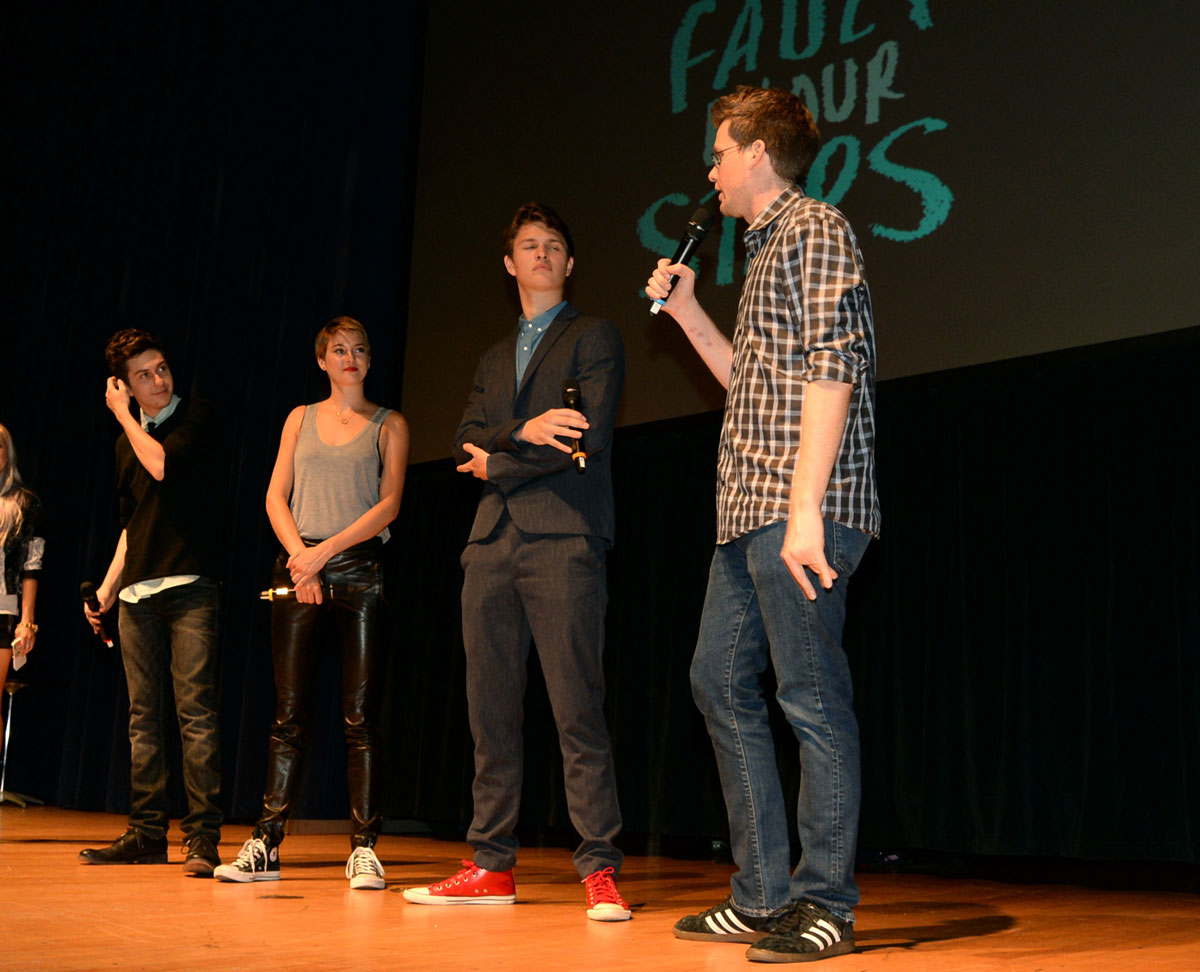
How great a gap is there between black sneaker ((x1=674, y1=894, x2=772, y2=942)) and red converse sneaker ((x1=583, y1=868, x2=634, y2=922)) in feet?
0.67

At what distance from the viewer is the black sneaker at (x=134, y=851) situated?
331cm

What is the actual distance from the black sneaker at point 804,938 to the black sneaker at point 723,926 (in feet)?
0.43

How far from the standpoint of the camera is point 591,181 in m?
4.35

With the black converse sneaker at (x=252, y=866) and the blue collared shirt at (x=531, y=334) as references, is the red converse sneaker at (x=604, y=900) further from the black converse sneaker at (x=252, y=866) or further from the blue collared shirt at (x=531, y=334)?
the blue collared shirt at (x=531, y=334)

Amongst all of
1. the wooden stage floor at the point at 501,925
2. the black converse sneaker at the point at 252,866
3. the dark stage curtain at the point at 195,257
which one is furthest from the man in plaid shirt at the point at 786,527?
the dark stage curtain at the point at 195,257

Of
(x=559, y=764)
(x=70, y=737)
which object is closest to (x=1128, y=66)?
(x=559, y=764)

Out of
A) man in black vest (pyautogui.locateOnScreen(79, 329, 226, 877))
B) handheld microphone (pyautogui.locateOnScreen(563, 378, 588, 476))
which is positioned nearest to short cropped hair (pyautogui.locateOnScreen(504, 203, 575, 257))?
handheld microphone (pyautogui.locateOnScreen(563, 378, 588, 476))

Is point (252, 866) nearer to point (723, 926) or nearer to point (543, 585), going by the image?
point (543, 585)

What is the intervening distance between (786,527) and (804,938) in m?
0.65

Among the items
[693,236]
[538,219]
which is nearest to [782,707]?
[693,236]

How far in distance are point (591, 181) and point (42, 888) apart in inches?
110

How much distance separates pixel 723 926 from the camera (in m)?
2.17

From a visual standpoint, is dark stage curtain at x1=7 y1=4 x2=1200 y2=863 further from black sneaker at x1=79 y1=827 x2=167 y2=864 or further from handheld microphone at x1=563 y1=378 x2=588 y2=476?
black sneaker at x1=79 y1=827 x2=167 y2=864

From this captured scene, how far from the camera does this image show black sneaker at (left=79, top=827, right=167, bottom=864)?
10.9 feet
